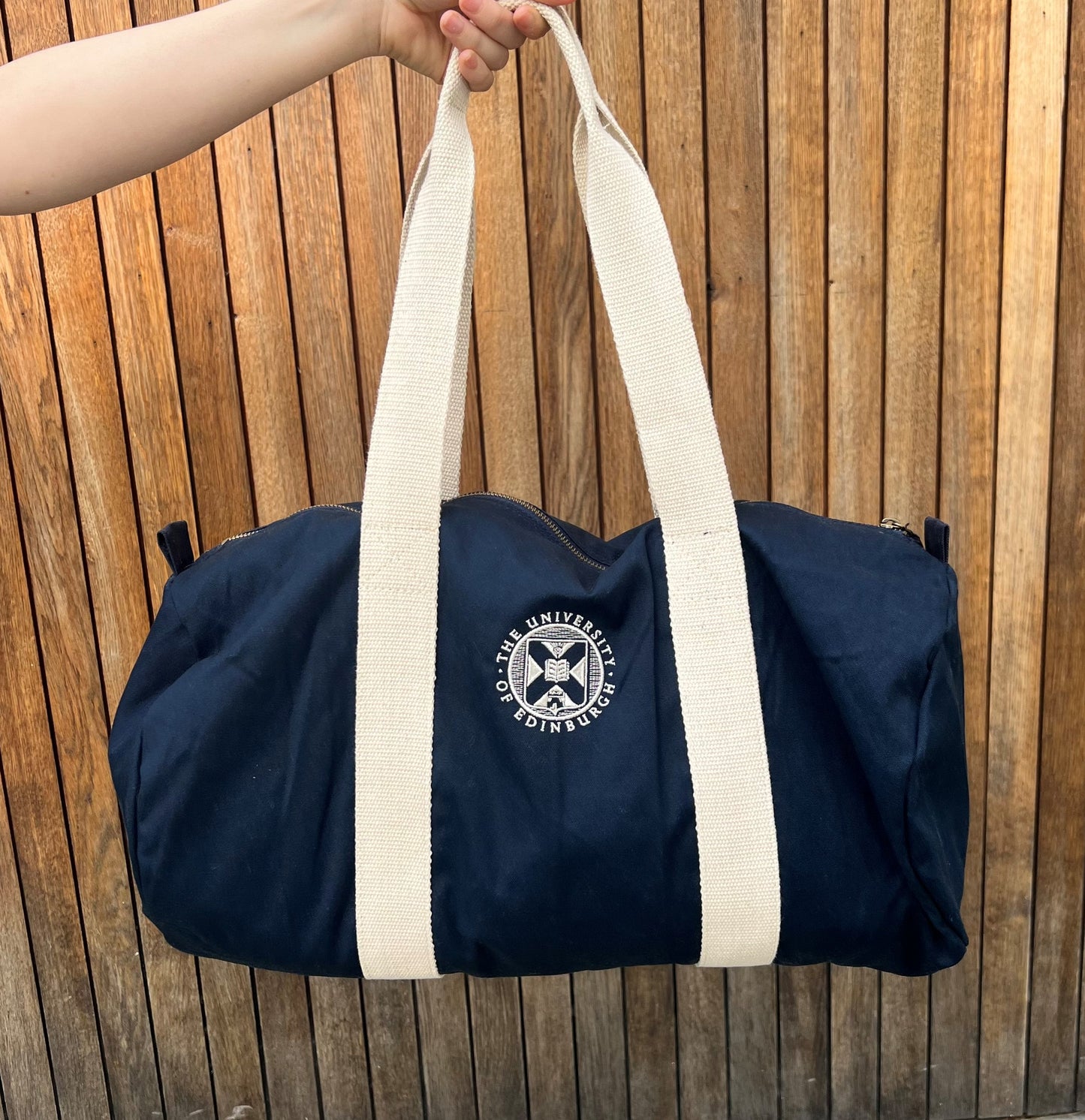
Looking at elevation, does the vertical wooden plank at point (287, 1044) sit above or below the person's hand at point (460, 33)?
below

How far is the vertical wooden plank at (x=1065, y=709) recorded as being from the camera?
920 mm

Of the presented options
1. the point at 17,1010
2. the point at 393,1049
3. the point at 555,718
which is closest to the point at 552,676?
the point at 555,718

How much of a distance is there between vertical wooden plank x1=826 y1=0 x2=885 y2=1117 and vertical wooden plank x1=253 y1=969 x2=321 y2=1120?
843 millimetres

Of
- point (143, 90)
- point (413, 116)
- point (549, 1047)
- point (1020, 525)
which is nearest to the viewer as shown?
point (143, 90)

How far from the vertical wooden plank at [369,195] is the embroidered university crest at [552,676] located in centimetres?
40

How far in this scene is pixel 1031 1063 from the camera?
1.12 m

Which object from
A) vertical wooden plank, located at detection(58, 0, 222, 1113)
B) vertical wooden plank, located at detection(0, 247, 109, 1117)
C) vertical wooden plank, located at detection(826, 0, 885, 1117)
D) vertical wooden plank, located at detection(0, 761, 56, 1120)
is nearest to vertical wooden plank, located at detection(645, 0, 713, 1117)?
vertical wooden plank, located at detection(826, 0, 885, 1117)

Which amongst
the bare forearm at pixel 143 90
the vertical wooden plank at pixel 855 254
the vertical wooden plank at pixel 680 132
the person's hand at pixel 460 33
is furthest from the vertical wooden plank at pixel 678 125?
the bare forearm at pixel 143 90

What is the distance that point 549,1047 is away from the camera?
42.4 inches

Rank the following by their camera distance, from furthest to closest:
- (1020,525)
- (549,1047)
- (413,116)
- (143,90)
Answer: (549,1047) → (1020,525) → (413,116) → (143,90)

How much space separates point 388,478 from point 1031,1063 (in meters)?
1.13

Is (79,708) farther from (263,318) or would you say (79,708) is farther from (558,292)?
(558,292)

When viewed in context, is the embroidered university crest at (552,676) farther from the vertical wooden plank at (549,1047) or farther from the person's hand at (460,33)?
the vertical wooden plank at (549,1047)

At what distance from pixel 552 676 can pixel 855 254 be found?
0.59m
